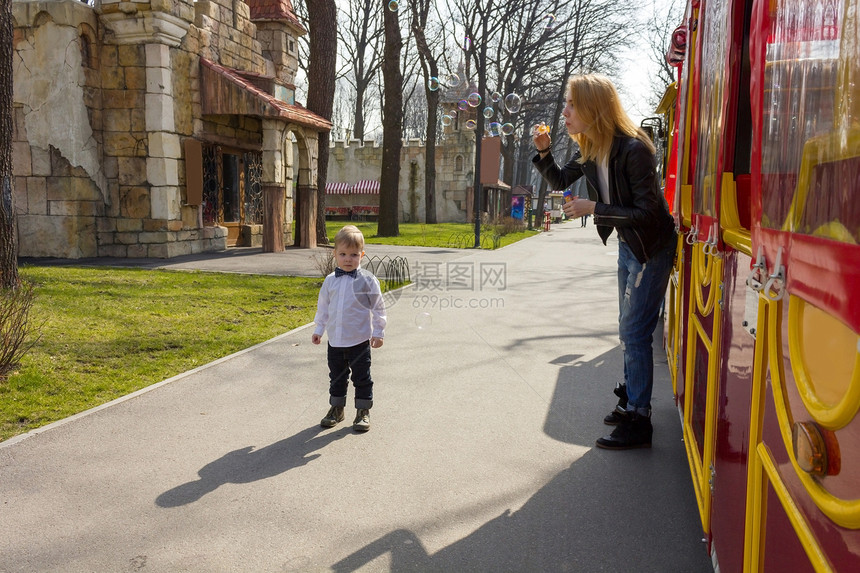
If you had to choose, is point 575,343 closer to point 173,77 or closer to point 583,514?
point 583,514

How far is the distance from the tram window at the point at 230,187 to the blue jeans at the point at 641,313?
14836mm

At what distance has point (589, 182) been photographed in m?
4.21

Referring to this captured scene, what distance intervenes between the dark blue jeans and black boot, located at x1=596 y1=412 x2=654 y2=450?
1.50 metres

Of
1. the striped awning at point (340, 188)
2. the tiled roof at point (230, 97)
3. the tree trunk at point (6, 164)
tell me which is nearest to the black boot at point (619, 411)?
the tree trunk at point (6, 164)

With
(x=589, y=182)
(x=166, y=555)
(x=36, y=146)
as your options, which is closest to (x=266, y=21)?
(x=36, y=146)

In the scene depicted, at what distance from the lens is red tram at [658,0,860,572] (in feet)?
3.28

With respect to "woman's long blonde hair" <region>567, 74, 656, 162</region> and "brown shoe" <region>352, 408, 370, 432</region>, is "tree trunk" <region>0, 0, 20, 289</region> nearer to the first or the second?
"brown shoe" <region>352, 408, 370, 432</region>

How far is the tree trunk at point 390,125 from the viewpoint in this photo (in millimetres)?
21016

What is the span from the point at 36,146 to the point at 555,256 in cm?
1190

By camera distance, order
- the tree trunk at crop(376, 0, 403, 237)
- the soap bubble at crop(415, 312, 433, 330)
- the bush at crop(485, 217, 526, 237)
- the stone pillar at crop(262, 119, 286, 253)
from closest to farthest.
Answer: the soap bubble at crop(415, 312, 433, 330), the stone pillar at crop(262, 119, 286, 253), the tree trunk at crop(376, 0, 403, 237), the bush at crop(485, 217, 526, 237)

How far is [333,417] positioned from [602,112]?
100 inches

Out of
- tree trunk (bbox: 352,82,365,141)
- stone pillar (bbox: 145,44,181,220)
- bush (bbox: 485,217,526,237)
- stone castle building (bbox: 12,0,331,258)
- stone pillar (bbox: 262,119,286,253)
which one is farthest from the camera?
tree trunk (bbox: 352,82,365,141)

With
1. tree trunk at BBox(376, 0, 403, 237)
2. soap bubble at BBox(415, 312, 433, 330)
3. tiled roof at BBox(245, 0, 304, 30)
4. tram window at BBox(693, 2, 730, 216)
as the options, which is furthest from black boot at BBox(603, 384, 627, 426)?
tree trunk at BBox(376, 0, 403, 237)

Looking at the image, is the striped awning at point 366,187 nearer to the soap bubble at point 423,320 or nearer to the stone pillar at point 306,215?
the stone pillar at point 306,215
